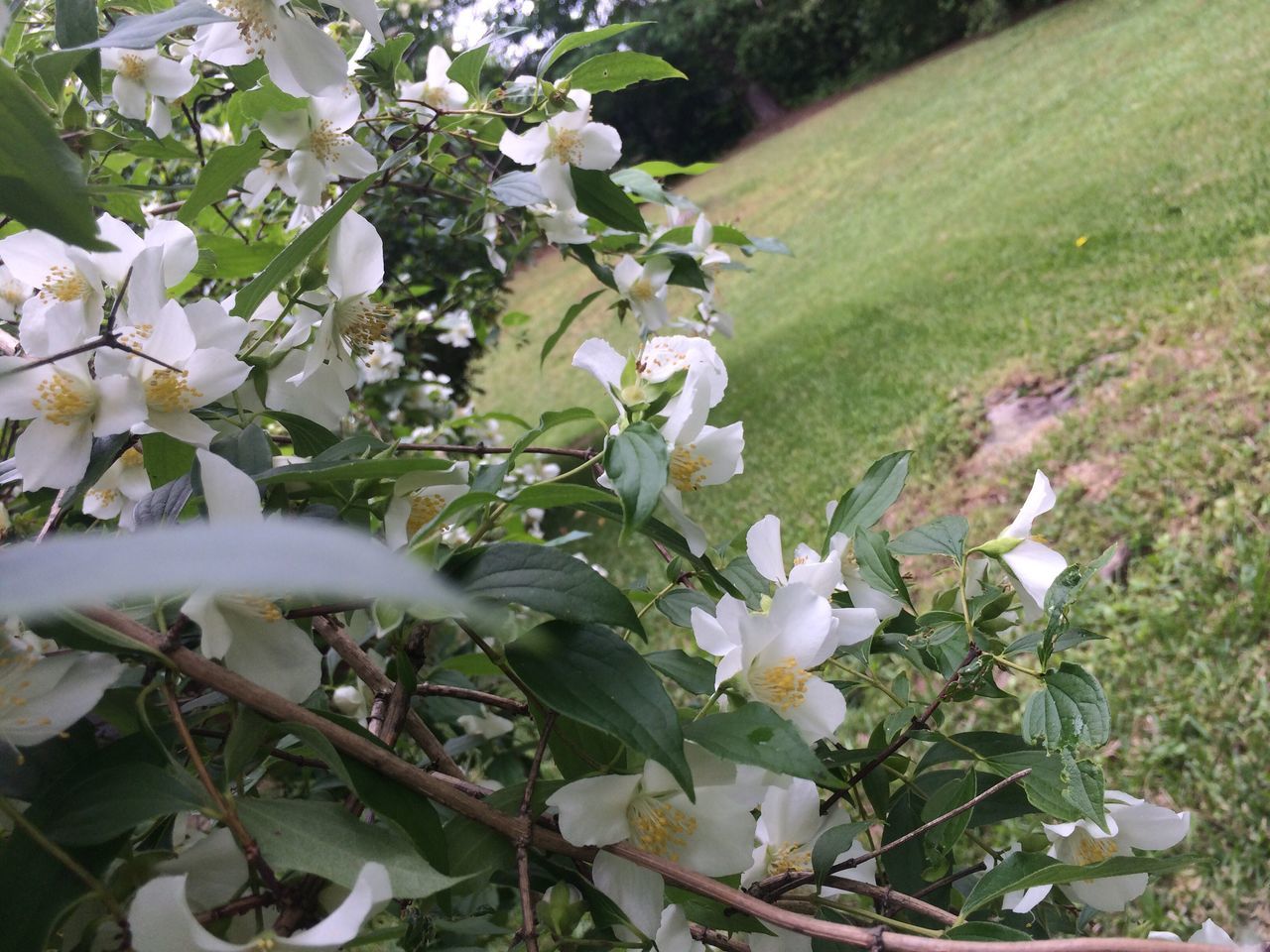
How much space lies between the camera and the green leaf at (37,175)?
358 millimetres

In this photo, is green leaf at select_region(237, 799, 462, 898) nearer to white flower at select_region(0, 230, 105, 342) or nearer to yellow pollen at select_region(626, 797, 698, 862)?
yellow pollen at select_region(626, 797, 698, 862)

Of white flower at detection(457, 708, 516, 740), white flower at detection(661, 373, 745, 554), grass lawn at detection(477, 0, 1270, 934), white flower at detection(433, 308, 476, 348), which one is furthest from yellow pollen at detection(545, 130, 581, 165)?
white flower at detection(433, 308, 476, 348)

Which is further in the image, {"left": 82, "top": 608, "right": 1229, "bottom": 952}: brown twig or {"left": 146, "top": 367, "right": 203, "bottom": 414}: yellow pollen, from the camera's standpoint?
{"left": 146, "top": 367, "right": 203, "bottom": 414}: yellow pollen

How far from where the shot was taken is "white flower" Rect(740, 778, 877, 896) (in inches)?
25.0

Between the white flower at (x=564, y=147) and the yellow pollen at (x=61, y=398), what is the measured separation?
0.56m

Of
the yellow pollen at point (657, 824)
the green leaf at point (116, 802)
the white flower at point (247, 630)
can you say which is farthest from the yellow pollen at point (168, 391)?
the yellow pollen at point (657, 824)

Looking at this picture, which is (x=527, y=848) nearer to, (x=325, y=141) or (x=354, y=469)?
(x=354, y=469)

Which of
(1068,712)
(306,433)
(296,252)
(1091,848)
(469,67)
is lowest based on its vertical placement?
(1091,848)

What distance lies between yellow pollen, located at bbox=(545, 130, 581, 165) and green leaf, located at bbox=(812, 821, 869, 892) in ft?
2.30

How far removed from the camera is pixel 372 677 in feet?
2.05

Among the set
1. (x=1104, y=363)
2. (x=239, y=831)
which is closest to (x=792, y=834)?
(x=239, y=831)

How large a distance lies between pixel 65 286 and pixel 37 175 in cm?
25

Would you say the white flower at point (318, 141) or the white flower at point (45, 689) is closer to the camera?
the white flower at point (45, 689)

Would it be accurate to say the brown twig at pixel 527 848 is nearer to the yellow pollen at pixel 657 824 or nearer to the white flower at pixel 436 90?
the yellow pollen at pixel 657 824
